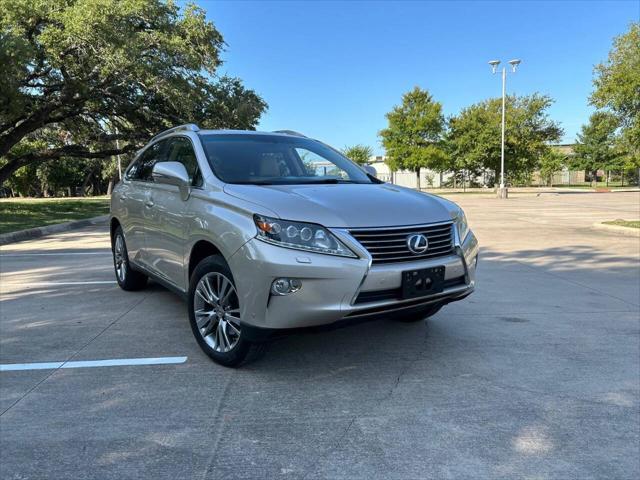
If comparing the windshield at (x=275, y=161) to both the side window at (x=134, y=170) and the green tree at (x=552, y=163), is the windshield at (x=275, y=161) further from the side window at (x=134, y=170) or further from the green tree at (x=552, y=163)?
the green tree at (x=552, y=163)

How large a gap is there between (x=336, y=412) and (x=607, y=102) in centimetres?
1439

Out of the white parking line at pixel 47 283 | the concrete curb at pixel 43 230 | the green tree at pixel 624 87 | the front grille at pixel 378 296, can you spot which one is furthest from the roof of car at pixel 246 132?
the green tree at pixel 624 87

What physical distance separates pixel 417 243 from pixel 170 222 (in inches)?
86.1

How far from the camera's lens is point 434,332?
4605mm

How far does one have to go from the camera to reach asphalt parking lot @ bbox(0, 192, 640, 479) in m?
2.58

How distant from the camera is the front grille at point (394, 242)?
3.23 meters

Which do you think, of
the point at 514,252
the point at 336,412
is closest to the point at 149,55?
the point at 514,252

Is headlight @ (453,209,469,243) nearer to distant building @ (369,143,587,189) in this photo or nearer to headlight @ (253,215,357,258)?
headlight @ (253,215,357,258)

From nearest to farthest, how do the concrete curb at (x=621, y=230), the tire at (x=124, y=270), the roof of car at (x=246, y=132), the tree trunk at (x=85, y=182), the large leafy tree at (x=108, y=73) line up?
the roof of car at (x=246, y=132)
the tire at (x=124, y=270)
the concrete curb at (x=621, y=230)
the large leafy tree at (x=108, y=73)
the tree trunk at (x=85, y=182)

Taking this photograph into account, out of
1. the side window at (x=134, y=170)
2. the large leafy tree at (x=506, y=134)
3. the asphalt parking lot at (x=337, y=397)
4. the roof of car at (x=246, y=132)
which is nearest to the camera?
the asphalt parking lot at (x=337, y=397)

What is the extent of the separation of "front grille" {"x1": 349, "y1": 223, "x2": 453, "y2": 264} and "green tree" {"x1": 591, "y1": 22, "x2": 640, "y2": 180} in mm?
12359

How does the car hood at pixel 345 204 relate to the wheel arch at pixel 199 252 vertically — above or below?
above

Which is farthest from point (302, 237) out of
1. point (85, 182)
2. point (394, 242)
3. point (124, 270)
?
point (85, 182)

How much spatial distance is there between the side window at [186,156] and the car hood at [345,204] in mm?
537
